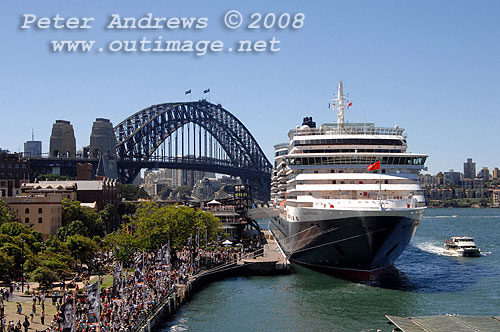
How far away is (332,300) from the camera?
4969 centimetres

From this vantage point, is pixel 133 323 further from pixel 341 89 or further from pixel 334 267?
pixel 341 89

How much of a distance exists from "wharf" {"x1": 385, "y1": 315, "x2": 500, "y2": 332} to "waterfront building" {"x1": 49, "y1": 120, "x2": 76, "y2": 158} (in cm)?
14742

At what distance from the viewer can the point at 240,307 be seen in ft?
163

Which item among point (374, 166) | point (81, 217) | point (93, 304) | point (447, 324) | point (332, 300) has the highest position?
point (374, 166)

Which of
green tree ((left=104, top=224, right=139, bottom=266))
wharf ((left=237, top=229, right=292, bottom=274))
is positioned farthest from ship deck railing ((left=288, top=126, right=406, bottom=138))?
green tree ((left=104, top=224, right=139, bottom=266))

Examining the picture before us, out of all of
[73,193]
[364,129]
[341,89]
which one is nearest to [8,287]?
[364,129]

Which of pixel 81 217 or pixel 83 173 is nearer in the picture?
pixel 81 217

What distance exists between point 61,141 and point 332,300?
137124 millimetres

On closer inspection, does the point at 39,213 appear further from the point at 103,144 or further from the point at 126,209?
the point at 103,144

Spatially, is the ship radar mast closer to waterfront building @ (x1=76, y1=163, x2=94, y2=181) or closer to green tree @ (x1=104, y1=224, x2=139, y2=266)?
green tree @ (x1=104, y1=224, x2=139, y2=266)

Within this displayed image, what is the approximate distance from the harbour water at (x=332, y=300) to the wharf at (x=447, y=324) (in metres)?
3.68

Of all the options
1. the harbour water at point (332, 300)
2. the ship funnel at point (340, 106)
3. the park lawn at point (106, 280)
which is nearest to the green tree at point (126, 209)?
the ship funnel at point (340, 106)

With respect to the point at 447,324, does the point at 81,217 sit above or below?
above

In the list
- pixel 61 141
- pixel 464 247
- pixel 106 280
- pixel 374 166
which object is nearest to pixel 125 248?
pixel 106 280
